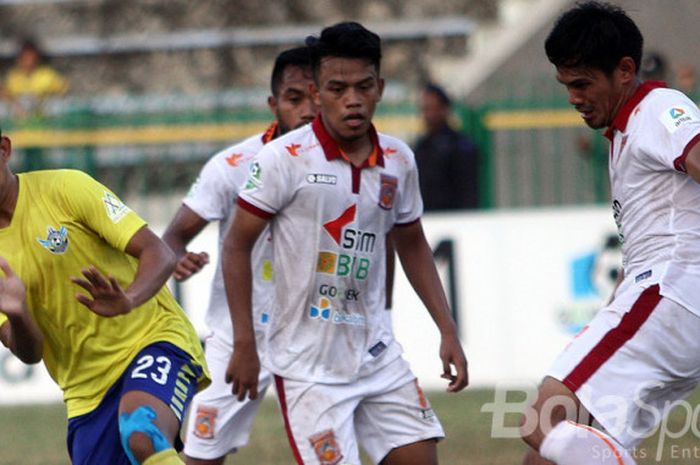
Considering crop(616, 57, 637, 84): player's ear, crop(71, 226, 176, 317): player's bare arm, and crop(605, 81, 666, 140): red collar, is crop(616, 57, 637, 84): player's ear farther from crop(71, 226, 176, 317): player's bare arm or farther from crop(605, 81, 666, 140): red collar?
crop(71, 226, 176, 317): player's bare arm

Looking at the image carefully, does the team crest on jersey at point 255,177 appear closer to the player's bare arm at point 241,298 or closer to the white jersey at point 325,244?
the white jersey at point 325,244

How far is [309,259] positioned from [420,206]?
60 centimetres

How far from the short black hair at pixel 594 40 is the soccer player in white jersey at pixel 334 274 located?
0.82m

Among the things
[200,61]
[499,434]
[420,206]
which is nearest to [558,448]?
[420,206]

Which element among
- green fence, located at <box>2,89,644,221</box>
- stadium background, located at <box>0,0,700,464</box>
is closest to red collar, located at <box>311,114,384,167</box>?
stadium background, located at <box>0,0,700,464</box>

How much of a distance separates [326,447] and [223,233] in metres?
1.60

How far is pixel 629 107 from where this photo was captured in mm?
5922

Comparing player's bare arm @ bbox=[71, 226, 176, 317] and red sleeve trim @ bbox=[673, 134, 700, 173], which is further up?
red sleeve trim @ bbox=[673, 134, 700, 173]

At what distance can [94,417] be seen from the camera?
6.18 meters

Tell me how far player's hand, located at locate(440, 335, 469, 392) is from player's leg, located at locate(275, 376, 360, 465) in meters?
0.40

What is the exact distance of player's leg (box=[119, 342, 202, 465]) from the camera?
5.74m

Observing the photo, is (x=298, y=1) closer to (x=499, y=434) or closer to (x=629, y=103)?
(x=499, y=434)

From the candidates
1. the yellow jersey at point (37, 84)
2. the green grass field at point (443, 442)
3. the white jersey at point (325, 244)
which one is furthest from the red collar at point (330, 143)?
the yellow jersey at point (37, 84)

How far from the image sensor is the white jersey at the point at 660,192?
225 inches
